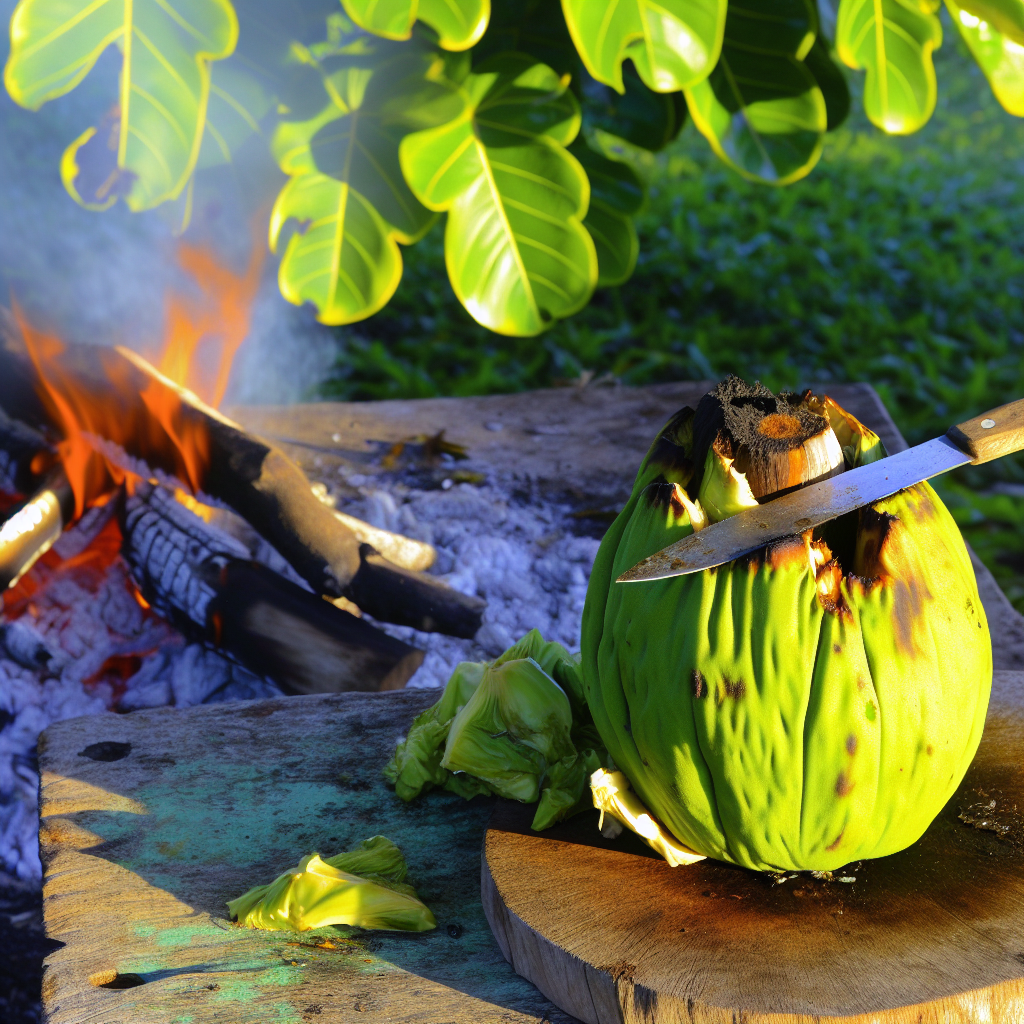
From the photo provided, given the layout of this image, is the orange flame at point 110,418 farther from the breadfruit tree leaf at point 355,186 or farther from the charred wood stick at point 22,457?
the breadfruit tree leaf at point 355,186

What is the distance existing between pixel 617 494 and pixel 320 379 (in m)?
2.28

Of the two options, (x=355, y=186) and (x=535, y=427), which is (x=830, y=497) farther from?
(x=535, y=427)

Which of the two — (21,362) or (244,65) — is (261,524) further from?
(244,65)

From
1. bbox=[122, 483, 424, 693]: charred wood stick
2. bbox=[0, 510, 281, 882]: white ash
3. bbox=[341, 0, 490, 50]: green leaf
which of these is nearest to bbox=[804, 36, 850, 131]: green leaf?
bbox=[341, 0, 490, 50]: green leaf


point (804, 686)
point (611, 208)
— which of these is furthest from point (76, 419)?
point (804, 686)

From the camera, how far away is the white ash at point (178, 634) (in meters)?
2.23

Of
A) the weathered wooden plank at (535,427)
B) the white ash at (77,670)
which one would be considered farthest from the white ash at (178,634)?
the weathered wooden plank at (535,427)

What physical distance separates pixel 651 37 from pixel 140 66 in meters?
0.73

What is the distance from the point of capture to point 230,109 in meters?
1.85

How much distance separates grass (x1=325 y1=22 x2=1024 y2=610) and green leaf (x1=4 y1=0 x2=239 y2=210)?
2.94m

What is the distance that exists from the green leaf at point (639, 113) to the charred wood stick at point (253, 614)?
120cm

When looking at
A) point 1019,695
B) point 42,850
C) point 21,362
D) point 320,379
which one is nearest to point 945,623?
point 1019,695

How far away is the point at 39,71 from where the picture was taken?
1413mm

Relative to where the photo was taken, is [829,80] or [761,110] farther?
[829,80]
